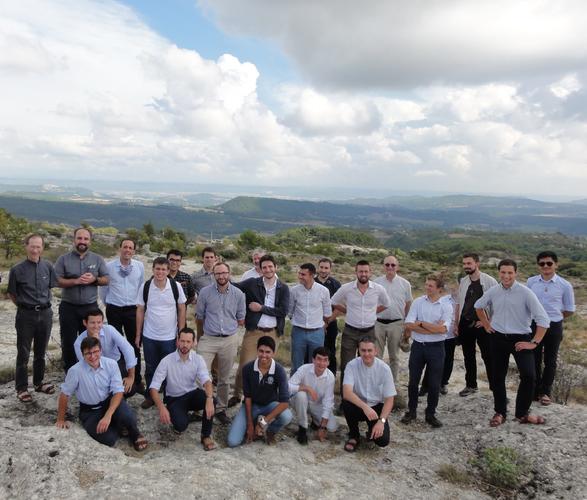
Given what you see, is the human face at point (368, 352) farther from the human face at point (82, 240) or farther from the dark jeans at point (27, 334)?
the dark jeans at point (27, 334)

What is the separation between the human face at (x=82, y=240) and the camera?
6.80m

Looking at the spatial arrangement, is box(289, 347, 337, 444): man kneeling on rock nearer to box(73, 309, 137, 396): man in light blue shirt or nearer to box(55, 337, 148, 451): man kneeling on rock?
box(55, 337, 148, 451): man kneeling on rock

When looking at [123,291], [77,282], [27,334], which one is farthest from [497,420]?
[27,334]

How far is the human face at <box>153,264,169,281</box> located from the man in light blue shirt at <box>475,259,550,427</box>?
5096mm

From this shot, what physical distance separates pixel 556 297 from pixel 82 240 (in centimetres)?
774

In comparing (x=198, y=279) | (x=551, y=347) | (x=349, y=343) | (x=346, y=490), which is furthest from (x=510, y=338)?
(x=198, y=279)

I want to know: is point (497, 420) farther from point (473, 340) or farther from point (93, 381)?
point (93, 381)

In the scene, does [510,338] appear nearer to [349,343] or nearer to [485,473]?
[485,473]

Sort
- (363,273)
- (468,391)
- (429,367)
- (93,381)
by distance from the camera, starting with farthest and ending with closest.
A: (468,391) < (363,273) < (429,367) < (93,381)

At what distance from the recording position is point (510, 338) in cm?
662

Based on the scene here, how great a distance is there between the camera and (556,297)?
7074 mm

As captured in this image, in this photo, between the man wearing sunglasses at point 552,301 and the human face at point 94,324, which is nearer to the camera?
the human face at point 94,324

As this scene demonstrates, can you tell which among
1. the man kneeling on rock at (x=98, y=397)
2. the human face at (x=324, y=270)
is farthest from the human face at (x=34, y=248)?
the human face at (x=324, y=270)

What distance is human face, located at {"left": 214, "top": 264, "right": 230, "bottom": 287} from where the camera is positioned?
22.3 ft
